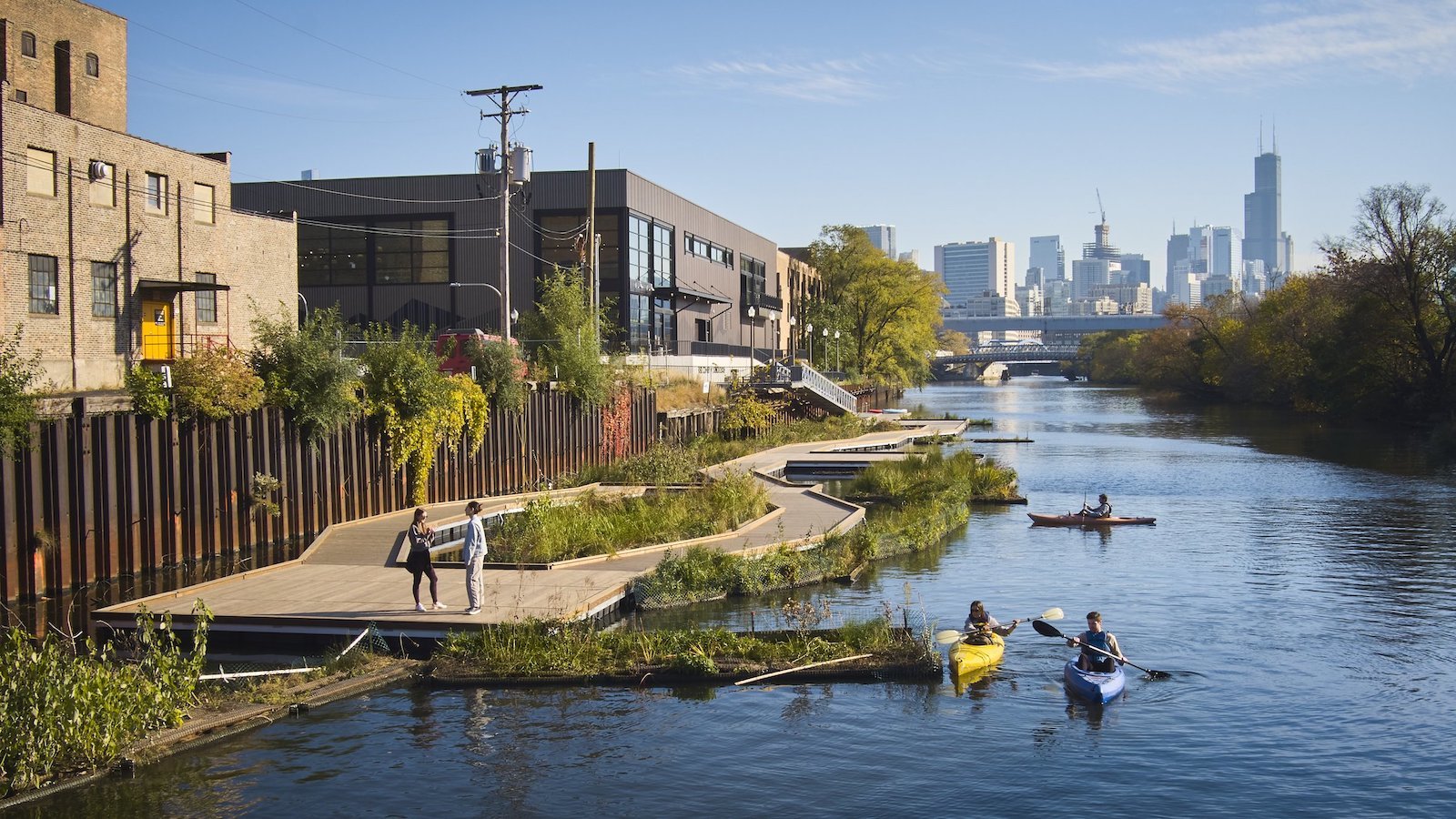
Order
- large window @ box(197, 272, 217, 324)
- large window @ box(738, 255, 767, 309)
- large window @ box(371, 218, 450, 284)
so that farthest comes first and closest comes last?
large window @ box(738, 255, 767, 309) → large window @ box(371, 218, 450, 284) → large window @ box(197, 272, 217, 324)

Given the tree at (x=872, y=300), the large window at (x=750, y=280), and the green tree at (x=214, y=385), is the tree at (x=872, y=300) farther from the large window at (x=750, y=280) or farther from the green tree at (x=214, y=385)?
the green tree at (x=214, y=385)

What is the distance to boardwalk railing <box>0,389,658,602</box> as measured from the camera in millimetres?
22891

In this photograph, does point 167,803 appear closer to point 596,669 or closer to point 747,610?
point 596,669

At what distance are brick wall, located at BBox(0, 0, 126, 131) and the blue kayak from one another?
4195 centimetres

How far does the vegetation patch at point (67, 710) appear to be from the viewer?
46.3ft

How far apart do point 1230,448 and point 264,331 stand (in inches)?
2138

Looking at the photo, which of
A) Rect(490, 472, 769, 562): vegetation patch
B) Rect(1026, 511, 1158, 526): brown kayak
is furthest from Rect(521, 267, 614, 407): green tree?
Rect(1026, 511, 1158, 526): brown kayak

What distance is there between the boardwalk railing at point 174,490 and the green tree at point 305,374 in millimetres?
518

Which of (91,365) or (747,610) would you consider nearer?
(747,610)

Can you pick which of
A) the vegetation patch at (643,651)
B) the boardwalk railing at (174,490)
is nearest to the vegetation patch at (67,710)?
the vegetation patch at (643,651)

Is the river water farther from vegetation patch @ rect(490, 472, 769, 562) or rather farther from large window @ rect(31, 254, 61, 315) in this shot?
large window @ rect(31, 254, 61, 315)

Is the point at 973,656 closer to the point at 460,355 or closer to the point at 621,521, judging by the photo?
the point at 621,521

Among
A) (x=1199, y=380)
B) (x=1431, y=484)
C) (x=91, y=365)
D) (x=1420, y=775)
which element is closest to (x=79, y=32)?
(x=91, y=365)

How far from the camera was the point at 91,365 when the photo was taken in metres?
37.7
